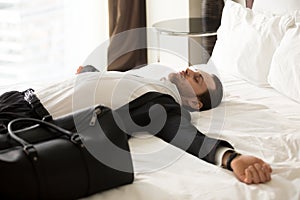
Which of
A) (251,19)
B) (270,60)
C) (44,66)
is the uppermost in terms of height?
(251,19)

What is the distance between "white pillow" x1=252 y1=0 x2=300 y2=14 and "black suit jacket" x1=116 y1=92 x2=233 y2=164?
0.94 meters

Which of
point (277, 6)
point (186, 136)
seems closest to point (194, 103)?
point (186, 136)

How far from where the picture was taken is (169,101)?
75.9 inches

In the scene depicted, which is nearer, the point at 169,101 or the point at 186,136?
the point at 186,136

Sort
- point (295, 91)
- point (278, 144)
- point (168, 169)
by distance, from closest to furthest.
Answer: point (168, 169) → point (278, 144) → point (295, 91)

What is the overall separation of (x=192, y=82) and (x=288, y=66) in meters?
0.44

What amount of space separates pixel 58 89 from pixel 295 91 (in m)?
1.02

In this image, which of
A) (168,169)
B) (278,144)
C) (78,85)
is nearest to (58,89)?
(78,85)

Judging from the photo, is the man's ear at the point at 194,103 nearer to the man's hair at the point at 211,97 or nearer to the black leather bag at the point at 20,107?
the man's hair at the point at 211,97

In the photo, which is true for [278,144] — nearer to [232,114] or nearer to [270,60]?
[232,114]

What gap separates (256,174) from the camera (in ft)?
4.79

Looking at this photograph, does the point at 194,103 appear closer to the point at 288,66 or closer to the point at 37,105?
the point at 288,66

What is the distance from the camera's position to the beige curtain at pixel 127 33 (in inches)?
155

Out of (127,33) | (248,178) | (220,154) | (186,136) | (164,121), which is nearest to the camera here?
(248,178)
